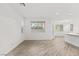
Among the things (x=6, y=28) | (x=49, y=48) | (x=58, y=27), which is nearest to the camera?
(x=58, y=27)

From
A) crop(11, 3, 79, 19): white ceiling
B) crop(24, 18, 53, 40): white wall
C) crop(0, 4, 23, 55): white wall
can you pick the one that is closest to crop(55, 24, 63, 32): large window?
crop(11, 3, 79, 19): white ceiling

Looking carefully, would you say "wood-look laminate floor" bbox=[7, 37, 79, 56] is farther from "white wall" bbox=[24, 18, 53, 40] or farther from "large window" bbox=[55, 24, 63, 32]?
"large window" bbox=[55, 24, 63, 32]

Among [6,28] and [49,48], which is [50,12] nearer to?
[49,48]

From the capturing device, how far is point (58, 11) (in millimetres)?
2916

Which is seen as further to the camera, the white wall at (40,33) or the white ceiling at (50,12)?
the white wall at (40,33)

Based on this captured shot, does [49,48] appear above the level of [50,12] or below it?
below

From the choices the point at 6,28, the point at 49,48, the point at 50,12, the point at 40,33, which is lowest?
the point at 49,48

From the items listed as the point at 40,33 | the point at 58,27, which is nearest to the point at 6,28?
the point at 40,33

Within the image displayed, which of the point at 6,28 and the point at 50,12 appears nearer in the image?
the point at 50,12

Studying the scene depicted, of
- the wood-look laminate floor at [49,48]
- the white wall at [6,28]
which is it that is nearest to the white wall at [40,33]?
the wood-look laminate floor at [49,48]

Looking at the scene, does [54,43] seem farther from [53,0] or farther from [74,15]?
[53,0]

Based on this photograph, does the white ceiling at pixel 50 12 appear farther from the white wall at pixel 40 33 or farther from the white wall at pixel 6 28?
the white wall at pixel 6 28

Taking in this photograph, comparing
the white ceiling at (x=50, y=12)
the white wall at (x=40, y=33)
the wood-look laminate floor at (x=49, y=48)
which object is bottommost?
the wood-look laminate floor at (x=49, y=48)

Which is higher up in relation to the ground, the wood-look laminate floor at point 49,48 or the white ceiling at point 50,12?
the white ceiling at point 50,12
